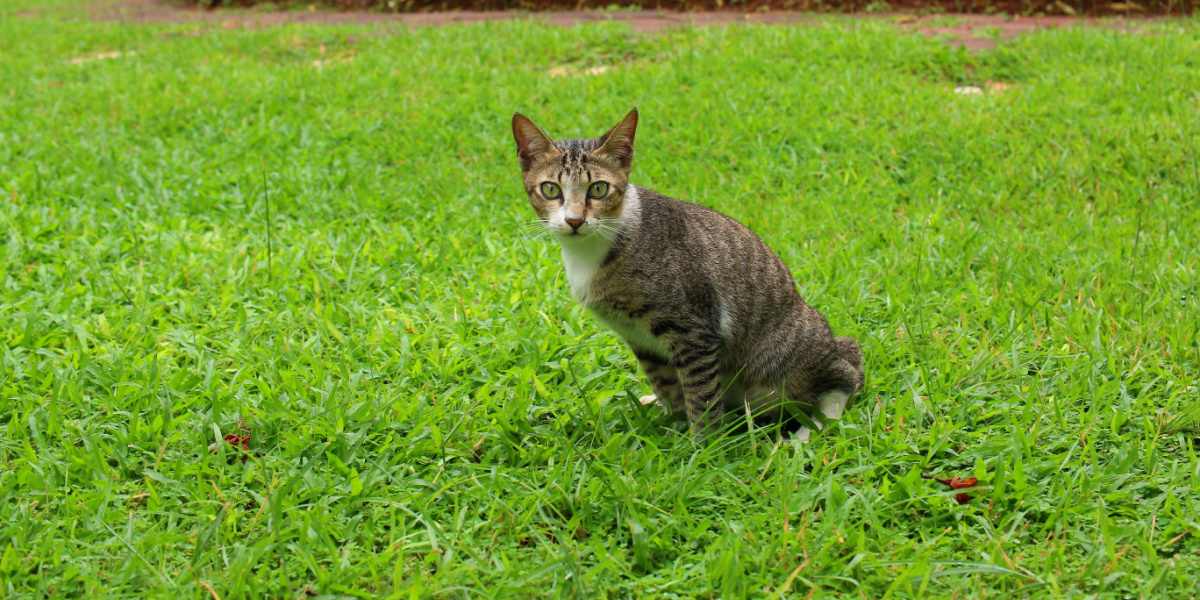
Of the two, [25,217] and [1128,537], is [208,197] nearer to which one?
[25,217]

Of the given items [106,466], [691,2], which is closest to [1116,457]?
[106,466]

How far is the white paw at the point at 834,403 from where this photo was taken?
13.0ft

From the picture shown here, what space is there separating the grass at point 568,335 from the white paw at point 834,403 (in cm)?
11

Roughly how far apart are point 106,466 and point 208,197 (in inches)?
128

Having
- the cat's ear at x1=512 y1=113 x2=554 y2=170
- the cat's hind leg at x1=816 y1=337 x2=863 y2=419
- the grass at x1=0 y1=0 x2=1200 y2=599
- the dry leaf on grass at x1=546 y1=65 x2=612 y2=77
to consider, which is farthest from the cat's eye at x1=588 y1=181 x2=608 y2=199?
the dry leaf on grass at x1=546 y1=65 x2=612 y2=77

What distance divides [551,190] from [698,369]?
0.80m

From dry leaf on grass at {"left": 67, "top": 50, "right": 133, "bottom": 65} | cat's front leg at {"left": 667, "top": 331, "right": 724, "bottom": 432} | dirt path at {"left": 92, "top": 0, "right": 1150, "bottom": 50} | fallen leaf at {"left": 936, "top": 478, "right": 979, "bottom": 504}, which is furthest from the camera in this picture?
dry leaf on grass at {"left": 67, "top": 50, "right": 133, "bottom": 65}

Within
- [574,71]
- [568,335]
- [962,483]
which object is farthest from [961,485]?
[574,71]

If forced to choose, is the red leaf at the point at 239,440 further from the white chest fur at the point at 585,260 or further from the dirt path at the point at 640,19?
the dirt path at the point at 640,19

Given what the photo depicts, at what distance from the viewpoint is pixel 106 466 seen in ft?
11.7

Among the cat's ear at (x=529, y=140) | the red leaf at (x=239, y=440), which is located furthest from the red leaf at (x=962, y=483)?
the red leaf at (x=239, y=440)

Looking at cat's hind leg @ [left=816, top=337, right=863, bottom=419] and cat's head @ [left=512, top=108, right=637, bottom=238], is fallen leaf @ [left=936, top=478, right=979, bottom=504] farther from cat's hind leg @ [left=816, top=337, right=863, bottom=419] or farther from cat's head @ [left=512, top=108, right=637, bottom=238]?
cat's head @ [left=512, top=108, right=637, bottom=238]

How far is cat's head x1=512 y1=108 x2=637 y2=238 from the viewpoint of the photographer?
364 cm

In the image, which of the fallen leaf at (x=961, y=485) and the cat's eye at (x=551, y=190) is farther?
the cat's eye at (x=551, y=190)
